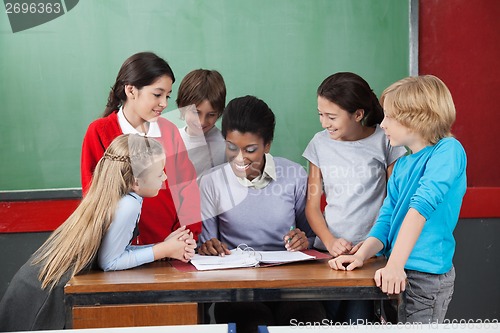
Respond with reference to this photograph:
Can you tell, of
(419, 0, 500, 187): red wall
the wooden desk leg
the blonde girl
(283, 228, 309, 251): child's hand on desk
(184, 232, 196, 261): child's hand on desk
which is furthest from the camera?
(419, 0, 500, 187): red wall

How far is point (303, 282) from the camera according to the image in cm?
171

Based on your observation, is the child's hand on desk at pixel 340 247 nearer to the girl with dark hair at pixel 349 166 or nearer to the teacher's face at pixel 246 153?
the girl with dark hair at pixel 349 166

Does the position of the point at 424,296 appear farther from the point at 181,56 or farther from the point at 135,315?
the point at 181,56

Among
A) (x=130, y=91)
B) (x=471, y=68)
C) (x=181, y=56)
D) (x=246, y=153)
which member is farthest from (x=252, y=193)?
(x=471, y=68)

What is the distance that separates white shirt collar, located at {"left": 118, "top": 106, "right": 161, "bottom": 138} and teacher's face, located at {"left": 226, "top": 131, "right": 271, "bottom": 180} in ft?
1.04

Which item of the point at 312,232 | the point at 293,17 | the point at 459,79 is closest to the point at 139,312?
the point at 312,232

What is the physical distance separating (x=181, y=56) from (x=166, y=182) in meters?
0.71

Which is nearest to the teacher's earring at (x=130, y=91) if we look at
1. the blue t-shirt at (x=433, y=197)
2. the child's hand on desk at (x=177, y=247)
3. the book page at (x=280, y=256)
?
the child's hand on desk at (x=177, y=247)

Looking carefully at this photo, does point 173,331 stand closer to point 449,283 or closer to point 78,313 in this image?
point 78,313

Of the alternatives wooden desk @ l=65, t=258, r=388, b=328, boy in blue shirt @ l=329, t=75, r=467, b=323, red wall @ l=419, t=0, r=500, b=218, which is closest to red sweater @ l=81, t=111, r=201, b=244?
wooden desk @ l=65, t=258, r=388, b=328

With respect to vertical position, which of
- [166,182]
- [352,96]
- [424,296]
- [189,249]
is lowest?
[424,296]

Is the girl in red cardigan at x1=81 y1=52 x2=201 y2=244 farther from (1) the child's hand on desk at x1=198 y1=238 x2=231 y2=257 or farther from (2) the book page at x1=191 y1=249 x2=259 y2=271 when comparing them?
(2) the book page at x1=191 y1=249 x2=259 y2=271

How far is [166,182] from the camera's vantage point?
7.84 feet

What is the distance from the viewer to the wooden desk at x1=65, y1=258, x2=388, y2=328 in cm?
169
